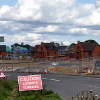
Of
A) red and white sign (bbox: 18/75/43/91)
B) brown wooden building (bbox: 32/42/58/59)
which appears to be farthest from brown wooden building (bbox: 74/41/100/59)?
red and white sign (bbox: 18/75/43/91)

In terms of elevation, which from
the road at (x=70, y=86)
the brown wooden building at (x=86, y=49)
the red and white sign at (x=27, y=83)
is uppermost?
the brown wooden building at (x=86, y=49)

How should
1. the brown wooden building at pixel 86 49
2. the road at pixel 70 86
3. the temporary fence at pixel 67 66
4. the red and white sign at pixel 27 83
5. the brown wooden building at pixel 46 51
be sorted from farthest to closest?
the brown wooden building at pixel 46 51, the brown wooden building at pixel 86 49, the temporary fence at pixel 67 66, the road at pixel 70 86, the red and white sign at pixel 27 83

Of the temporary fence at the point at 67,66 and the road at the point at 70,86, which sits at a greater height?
the temporary fence at the point at 67,66

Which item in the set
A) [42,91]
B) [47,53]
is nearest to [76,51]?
[47,53]

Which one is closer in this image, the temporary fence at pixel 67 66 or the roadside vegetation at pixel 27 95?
the roadside vegetation at pixel 27 95

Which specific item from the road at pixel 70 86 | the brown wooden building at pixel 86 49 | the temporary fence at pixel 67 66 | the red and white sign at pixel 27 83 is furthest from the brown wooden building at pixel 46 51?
the red and white sign at pixel 27 83

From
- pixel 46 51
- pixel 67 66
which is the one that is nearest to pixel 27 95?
pixel 67 66

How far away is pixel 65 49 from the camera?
130 meters

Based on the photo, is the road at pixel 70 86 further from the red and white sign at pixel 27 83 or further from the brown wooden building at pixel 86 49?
the brown wooden building at pixel 86 49

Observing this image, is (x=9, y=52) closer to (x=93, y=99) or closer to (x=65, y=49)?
(x=65, y=49)

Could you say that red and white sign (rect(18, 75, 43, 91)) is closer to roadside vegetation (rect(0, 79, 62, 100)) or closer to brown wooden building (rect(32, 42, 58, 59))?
roadside vegetation (rect(0, 79, 62, 100))

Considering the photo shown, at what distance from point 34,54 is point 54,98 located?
340 ft

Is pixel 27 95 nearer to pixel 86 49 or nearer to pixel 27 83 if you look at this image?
pixel 27 83

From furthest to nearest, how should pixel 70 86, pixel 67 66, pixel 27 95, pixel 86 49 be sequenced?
pixel 86 49, pixel 67 66, pixel 70 86, pixel 27 95
